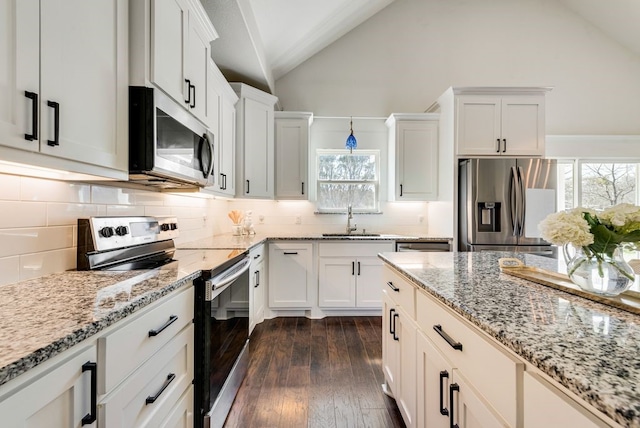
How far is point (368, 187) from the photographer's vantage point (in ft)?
13.2

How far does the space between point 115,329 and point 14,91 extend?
703mm

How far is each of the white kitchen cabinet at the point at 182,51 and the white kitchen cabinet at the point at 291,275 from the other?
1.69 meters

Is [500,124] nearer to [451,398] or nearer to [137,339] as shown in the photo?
[451,398]

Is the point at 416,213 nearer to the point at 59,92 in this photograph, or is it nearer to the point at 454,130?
the point at 454,130

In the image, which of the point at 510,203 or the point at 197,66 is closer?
the point at 197,66

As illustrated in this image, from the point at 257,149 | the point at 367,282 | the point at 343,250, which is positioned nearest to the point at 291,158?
the point at 257,149

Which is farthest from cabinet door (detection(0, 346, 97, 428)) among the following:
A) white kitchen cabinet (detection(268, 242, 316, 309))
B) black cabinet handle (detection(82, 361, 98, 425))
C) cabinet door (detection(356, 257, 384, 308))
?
cabinet door (detection(356, 257, 384, 308))

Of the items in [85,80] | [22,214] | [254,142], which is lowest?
[22,214]

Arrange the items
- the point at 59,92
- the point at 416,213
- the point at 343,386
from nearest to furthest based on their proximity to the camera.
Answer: the point at 59,92, the point at 343,386, the point at 416,213

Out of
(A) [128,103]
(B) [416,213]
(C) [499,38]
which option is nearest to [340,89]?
(B) [416,213]

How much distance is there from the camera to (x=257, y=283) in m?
2.87

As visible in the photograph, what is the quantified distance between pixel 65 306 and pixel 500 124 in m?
3.81

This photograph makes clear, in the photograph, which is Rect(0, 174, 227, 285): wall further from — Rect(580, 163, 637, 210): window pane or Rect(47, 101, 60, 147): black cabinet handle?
Rect(580, 163, 637, 210): window pane

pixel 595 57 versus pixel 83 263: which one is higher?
pixel 595 57
